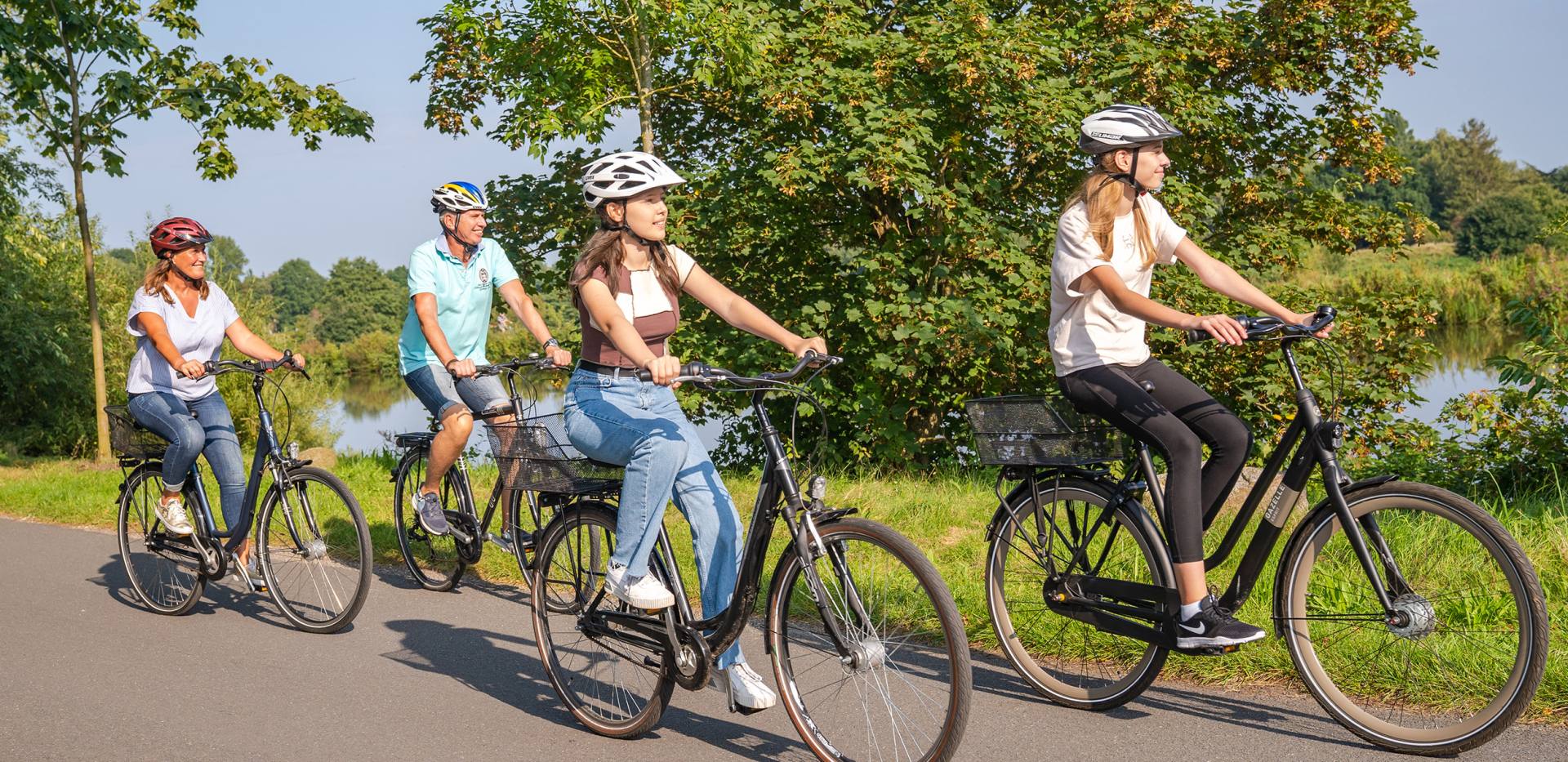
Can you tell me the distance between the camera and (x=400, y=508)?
711 cm

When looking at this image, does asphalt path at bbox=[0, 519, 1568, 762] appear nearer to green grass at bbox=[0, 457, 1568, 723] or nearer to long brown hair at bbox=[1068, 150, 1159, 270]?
green grass at bbox=[0, 457, 1568, 723]

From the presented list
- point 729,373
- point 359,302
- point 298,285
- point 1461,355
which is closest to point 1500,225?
point 1461,355

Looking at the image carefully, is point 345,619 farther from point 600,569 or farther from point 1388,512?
point 1388,512

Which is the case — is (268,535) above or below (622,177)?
below

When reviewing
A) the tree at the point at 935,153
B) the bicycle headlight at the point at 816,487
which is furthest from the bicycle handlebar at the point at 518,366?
the tree at the point at 935,153

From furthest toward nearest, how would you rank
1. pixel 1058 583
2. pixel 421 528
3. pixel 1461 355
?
pixel 1461 355, pixel 421 528, pixel 1058 583

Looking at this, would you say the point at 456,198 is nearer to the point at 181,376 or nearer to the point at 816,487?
the point at 181,376

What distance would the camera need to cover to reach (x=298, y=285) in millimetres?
130500

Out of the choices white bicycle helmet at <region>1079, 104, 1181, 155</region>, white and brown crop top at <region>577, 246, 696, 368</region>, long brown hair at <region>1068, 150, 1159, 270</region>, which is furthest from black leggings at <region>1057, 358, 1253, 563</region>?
white and brown crop top at <region>577, 246, 696, 368</region>

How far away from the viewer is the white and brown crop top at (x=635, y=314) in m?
4.18

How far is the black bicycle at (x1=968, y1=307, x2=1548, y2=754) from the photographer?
12.4ft

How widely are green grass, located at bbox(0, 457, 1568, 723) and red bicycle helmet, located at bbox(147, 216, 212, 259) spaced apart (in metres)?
2.27

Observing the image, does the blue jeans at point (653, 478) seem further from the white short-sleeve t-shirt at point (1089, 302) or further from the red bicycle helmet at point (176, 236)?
the red bicycle helmet at point (176, 236)

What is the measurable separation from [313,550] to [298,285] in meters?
134
